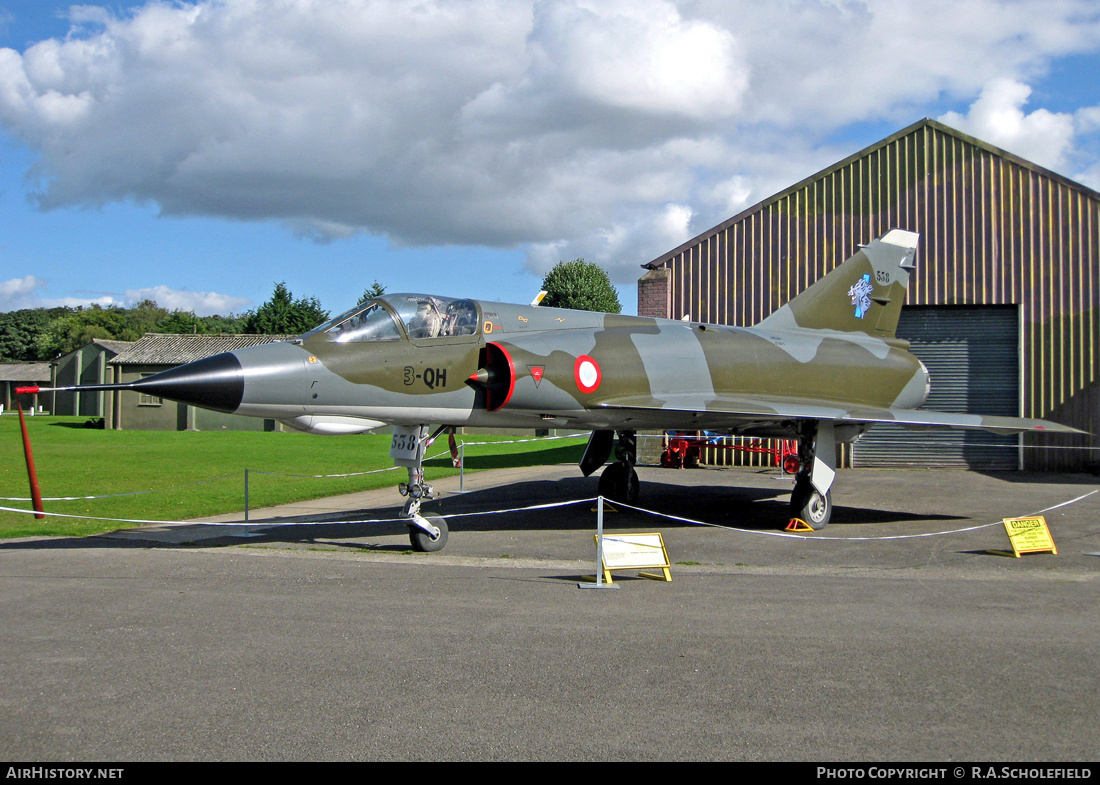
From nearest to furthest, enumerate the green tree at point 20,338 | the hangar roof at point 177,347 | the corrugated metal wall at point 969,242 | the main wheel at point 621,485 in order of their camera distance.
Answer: the main wheel at point 621,485 → the corrugated metal wall at point 969,242 → the hangar roof at point 177,347 → the green tree at point 20,338

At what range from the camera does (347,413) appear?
9.33m

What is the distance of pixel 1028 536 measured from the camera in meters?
9.24

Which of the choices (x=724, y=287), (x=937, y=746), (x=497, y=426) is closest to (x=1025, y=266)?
(x=724, y=287)

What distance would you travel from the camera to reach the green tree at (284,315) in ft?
245

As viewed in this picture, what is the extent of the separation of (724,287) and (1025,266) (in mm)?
7488

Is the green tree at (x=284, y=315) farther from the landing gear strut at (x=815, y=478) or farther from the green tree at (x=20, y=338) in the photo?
the landing gear strut at (x=815, y=478)

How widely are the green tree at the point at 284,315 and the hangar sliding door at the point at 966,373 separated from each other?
200 ft

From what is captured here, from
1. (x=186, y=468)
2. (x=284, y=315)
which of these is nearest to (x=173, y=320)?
(x=284, y=315)

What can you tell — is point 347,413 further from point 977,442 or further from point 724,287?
point 977,442

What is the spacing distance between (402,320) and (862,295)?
9.19 m

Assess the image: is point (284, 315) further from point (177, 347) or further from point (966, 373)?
point (966, 373)

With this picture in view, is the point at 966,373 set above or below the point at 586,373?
above

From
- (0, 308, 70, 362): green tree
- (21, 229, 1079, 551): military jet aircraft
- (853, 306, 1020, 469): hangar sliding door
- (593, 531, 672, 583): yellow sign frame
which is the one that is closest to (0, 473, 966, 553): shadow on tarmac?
(593, 531, 672, 583): yellow sign frame

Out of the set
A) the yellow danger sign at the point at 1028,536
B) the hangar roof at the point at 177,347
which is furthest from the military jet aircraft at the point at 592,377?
the hangar roof at the point at 177,347
